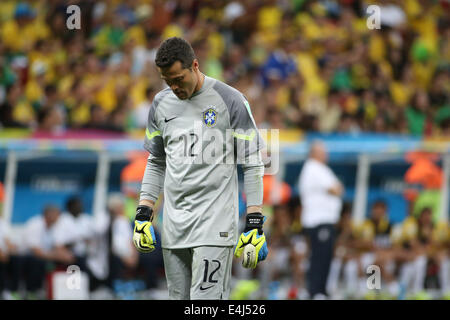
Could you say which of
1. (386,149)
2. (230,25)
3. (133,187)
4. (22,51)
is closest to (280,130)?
(386,149)

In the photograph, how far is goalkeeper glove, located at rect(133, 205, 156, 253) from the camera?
595 cm

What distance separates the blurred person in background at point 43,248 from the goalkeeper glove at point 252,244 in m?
6.90

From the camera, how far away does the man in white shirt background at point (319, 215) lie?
37.0 ft

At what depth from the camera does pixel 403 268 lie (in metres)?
13.5

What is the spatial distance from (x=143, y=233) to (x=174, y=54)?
4.01 feet

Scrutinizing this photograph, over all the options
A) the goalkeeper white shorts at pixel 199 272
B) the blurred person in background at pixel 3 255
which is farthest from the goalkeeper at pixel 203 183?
the blurred person in background at pixel 3 255

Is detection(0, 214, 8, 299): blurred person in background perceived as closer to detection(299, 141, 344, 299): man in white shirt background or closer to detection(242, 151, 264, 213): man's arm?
detection(299, 141, 344, 299): man in white shirt background

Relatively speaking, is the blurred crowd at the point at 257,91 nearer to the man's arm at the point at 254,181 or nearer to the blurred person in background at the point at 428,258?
the blurred person in background at the point at 428,258

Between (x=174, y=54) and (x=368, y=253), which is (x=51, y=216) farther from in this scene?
(x=174, y=54)

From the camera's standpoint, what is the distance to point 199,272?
227 inches

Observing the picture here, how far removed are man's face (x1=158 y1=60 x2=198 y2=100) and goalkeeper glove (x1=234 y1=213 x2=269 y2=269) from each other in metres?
0.92

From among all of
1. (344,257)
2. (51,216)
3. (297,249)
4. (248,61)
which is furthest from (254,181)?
(248,61)
